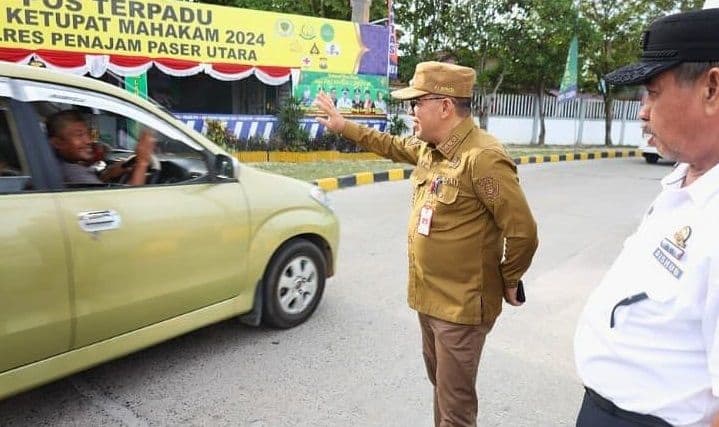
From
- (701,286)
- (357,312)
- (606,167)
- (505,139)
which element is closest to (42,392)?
(357,312)

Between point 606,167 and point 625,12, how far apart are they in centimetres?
746

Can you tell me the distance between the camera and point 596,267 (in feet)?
17.0

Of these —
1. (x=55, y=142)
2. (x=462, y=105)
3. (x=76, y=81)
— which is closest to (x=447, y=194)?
(x=462, y=105)

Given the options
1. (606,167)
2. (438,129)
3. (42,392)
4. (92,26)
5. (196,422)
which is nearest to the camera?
(438,129)

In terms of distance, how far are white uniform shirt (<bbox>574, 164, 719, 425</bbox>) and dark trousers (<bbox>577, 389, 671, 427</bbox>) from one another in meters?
0.01

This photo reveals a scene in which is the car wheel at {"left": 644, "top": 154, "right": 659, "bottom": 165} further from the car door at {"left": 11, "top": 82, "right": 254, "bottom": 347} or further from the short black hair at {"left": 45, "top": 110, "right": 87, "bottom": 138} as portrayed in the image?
the short black hair at {"left": 45, "top": 110, "right": 87, "bottom": 138}

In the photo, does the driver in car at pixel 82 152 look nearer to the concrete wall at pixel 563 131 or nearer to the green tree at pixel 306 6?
the green tree at pixel 306 6

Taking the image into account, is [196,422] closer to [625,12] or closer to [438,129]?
[438,129]

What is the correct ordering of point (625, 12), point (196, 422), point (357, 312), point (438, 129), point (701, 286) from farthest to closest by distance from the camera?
1. point (625, 12)
2. point (357, 312)
3. point (196, 422)
4. point (438, 129)
5. point (701, 286)

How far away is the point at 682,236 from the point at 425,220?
42.3 inches

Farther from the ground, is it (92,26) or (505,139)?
(92,26)

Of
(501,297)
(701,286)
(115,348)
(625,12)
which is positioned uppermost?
(625,12)

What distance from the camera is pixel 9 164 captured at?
2449 millimetres

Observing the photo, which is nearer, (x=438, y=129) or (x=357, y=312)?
A: (x=438, y=129)
